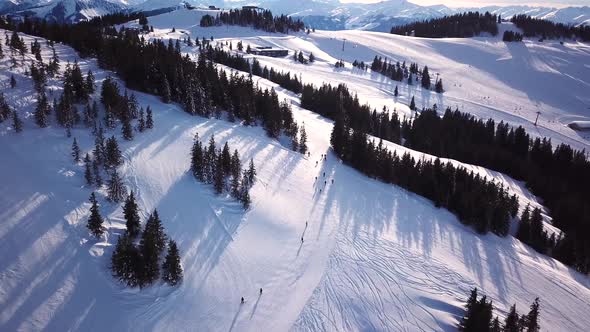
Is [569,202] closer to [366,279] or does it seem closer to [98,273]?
[366,279]

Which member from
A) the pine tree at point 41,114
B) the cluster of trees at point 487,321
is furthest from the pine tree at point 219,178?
the cluster of trees at point 487,321

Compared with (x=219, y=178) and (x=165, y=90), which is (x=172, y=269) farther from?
(x=165, y=90)

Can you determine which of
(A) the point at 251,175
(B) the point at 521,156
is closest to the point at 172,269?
(A) the point at 251,175

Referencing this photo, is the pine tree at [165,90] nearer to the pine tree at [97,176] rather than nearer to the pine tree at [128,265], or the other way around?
the pine tree at [97,176]

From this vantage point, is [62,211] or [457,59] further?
[457,59]

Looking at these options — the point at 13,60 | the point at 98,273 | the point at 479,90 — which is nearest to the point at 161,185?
the point at 98,273

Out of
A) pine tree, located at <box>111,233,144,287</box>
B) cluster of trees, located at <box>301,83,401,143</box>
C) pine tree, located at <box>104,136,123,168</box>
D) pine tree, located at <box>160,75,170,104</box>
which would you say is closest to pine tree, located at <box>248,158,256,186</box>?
pine tree, located at <box>104,136,123,168</box>
